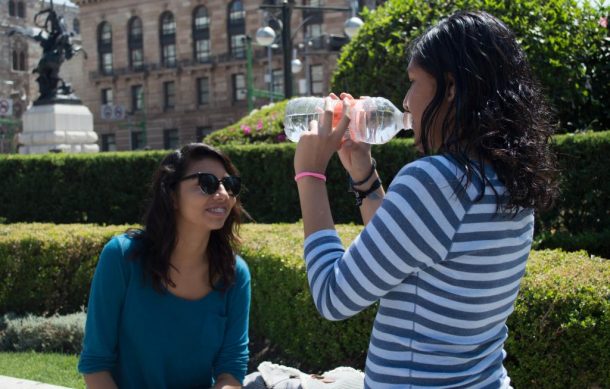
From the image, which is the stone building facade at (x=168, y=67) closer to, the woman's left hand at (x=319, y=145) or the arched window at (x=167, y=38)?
the arched window at (x=167, y=38)

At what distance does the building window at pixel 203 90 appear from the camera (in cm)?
5828

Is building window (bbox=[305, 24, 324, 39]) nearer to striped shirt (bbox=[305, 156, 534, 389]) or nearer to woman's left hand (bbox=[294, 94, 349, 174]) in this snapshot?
woman's left hand (bbox=[294, 94, 349, 174])

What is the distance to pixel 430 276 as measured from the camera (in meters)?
1.93

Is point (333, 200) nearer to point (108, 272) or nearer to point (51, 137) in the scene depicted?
point (108, 272)

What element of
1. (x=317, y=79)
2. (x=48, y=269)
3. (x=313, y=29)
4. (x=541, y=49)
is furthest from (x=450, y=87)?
(x=313, y=29)

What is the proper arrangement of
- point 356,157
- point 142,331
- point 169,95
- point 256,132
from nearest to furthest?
1. point 356,157
2. point 142,331
3. point 256,132
4. point 169,95

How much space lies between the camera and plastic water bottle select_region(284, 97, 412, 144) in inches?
92.7

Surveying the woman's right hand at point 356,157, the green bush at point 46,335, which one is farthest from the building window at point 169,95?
the woman's right hand at point 356,157

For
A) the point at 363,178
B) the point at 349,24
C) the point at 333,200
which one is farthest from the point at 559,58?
the point at 349,24

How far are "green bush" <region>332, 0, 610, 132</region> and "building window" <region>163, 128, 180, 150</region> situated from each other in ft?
164

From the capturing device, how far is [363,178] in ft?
7.93

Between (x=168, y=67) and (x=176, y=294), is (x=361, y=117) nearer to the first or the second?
(x=176, y=294)

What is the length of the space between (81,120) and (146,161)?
30.2ft

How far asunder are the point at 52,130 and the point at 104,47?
44086mm
